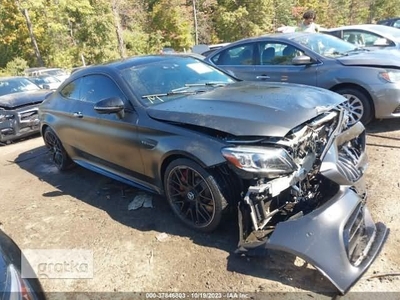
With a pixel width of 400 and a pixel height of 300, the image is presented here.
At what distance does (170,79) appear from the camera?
3680 mm

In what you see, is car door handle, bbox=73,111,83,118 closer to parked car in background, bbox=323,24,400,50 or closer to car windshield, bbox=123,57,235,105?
car windshield, bbox=123,57,235,105

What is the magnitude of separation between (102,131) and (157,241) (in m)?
1.46

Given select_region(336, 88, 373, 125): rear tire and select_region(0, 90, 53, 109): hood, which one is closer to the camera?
select_region(336, 88, 373, 125): rear tire

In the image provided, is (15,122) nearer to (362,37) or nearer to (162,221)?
(162,221)

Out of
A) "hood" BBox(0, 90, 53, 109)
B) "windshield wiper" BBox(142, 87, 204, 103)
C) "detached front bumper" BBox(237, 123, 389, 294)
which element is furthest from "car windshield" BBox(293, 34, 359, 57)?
"hood" BBox(0, 90, 53, 109)

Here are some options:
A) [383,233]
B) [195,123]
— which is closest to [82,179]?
[195,123]

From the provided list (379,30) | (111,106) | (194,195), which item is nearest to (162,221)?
(194,195)

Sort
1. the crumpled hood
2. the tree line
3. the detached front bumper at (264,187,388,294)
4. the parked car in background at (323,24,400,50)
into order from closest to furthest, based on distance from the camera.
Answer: the detached front bumper at (264,187,388,294) < the crumpled hood < the parked car in background at (323,24,400,50) < the tree line

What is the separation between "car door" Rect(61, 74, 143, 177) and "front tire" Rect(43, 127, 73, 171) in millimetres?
480

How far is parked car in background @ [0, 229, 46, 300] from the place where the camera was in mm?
1672

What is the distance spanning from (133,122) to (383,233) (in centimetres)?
239

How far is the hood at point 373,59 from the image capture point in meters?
4.74

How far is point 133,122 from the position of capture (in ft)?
10.9

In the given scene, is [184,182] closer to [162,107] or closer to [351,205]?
[162,107]
